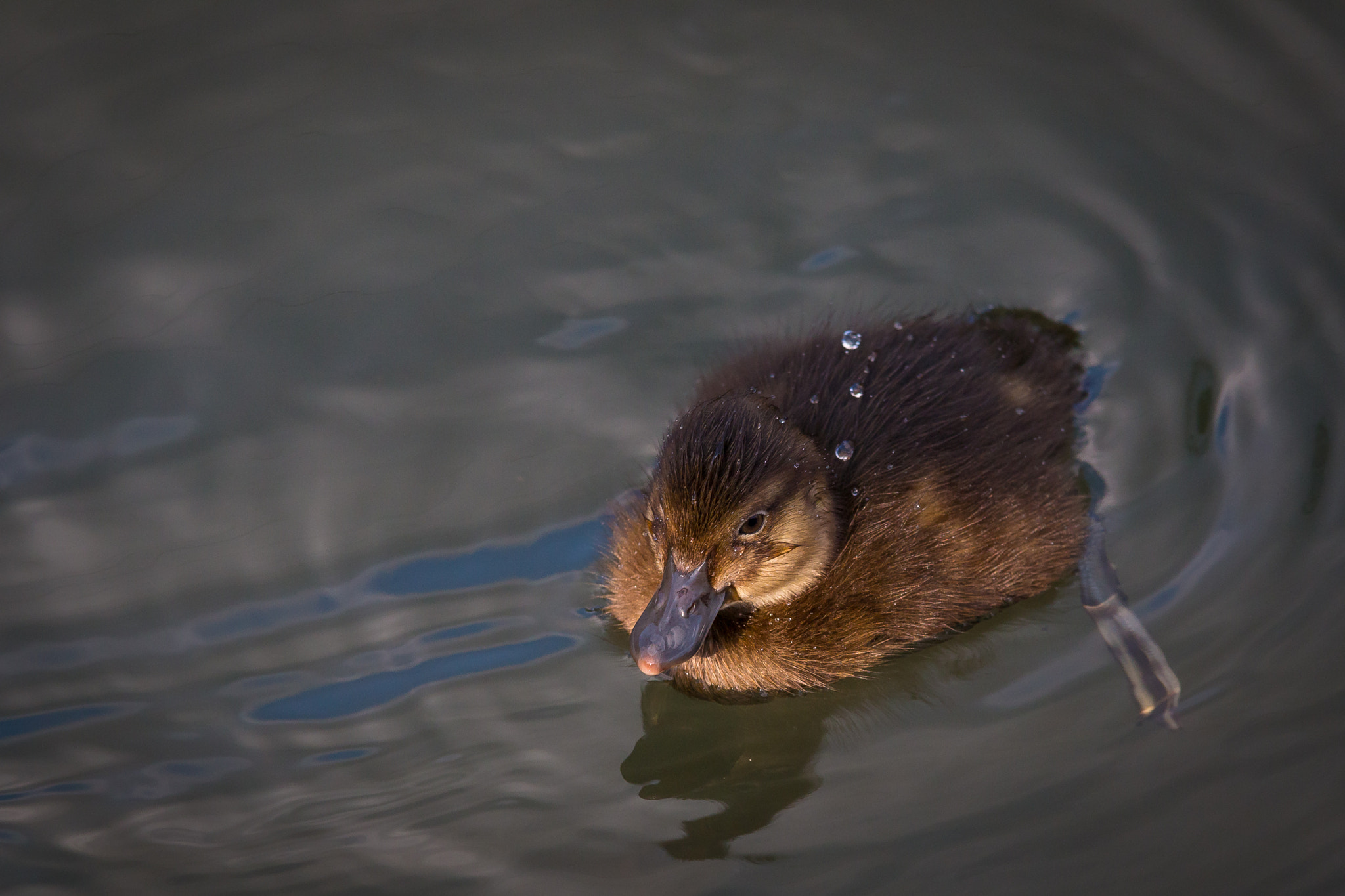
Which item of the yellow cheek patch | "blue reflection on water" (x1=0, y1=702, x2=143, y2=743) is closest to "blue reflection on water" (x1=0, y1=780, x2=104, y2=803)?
"blue reflection on water" (x1=0, y1=702, x2=143, y2=743)

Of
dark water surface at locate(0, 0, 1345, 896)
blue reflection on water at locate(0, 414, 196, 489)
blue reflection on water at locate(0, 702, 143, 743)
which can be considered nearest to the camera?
dark water surface at locate(0, 0, 1345, 896)

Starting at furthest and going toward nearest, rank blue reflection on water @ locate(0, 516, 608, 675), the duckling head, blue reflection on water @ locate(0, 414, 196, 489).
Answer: blue reflection on water @ locate(0, 414, 196, 489), blue reflection on water @ locate(0, 516, 608, 675), the duckling head

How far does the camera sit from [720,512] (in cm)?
278

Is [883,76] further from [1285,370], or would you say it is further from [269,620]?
[269,620]

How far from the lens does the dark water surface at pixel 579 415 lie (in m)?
3.03

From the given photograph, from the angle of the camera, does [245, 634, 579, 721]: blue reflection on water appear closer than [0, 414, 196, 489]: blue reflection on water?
Yes

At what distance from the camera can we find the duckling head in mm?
2768

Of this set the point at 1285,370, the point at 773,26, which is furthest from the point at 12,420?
the point at 1285,370

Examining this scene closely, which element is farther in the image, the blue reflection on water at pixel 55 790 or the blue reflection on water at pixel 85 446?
the blue reflection on water at pixel 85 446

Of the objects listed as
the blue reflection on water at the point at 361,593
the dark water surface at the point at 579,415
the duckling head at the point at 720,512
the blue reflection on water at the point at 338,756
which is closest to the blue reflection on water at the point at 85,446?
the dark water surface at the point at 579,415

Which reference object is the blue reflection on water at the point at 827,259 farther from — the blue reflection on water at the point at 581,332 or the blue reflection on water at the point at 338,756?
the blue reflection on water at the point at 338,756

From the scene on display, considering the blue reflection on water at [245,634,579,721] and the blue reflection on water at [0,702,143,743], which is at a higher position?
the blue reflection on water at [0,702,143,743]

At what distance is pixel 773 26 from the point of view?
5.09 m

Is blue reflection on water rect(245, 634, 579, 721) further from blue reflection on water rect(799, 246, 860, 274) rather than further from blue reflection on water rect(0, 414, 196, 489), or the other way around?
blue reflection on water rect(799, 246, 860, 274)
